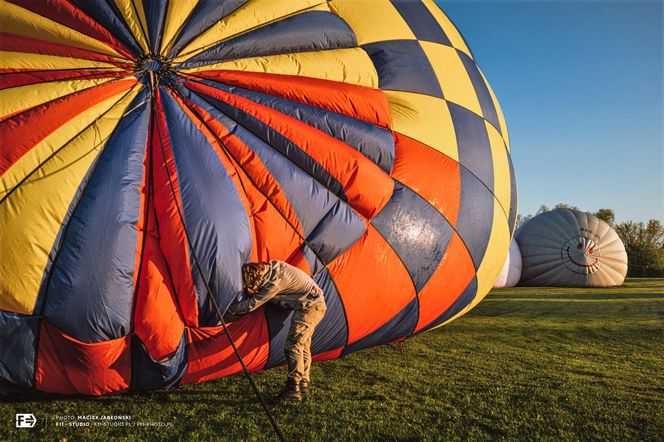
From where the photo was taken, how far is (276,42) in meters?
3.98

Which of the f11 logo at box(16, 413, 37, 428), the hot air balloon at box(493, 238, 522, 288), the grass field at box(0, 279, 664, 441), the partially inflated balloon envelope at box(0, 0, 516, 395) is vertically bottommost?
the grass field at box(0, 279, 664, 441)

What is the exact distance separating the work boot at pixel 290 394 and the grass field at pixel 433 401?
3.7 inches

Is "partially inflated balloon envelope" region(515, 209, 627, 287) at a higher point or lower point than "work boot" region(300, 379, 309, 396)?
higher

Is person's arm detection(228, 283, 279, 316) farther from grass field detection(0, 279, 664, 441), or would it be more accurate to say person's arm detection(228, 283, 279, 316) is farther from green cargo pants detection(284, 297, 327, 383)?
grass field detection(0, 279, 664, 441)

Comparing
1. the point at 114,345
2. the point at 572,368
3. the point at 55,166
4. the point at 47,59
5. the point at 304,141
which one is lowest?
the point at 572,368

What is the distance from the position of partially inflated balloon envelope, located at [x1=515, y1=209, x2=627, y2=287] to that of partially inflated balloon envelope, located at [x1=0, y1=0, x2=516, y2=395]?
37.5ft

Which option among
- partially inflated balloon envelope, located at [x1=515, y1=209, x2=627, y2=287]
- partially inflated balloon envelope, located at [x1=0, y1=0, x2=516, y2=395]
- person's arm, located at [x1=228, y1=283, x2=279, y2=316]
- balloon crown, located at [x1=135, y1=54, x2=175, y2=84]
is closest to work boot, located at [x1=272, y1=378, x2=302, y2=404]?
partially inflated balloon envelope, located at [x1=0, y1=0, x2=516, y2=395]

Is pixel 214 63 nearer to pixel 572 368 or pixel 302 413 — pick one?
pixel 302 413

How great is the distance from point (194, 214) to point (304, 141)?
1.09 meters

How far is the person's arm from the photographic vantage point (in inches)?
129

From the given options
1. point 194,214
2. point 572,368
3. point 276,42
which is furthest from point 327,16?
point 572,368

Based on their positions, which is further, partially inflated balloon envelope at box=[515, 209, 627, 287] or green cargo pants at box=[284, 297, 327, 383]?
partially inflated balloon envelope at box=[515, 209, 627, 287]

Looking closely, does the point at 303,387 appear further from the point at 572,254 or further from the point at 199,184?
the point at 572,254

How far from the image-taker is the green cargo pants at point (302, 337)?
11.1 feet
